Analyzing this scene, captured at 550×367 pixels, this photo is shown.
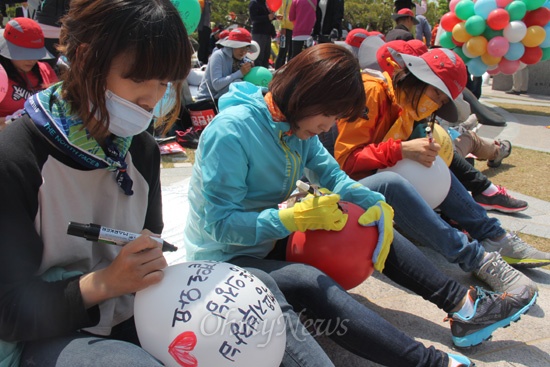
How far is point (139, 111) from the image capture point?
150 cm

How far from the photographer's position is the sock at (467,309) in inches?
86.1

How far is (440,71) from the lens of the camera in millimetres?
2908

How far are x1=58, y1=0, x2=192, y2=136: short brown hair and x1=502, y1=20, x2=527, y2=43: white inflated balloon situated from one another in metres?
5.84

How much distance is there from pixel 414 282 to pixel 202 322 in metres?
1.13

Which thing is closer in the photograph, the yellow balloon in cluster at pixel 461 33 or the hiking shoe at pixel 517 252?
the hiking shoe at pixel 517 252

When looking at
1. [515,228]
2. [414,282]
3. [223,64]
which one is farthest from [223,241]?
[223,64]

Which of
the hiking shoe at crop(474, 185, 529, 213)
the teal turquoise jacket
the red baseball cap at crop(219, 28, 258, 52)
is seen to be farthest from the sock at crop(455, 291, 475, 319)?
the red baseball cap at crop(219, 28, 258, 52)

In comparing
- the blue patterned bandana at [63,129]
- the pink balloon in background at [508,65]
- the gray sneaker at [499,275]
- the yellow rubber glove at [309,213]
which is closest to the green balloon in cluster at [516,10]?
the pink balloon in background at [508,65]

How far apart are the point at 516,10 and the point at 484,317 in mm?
5256

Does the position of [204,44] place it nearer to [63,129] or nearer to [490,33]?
[490,33]

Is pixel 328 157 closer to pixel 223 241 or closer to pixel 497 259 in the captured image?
pixel 223 241

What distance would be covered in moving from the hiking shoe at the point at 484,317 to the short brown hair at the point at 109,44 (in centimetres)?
160

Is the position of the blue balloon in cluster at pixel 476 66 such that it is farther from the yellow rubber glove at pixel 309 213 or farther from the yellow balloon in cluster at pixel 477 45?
the yellow rubber glove at pixel 309 213

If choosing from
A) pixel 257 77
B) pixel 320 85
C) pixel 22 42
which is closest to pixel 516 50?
pixel 257 77
